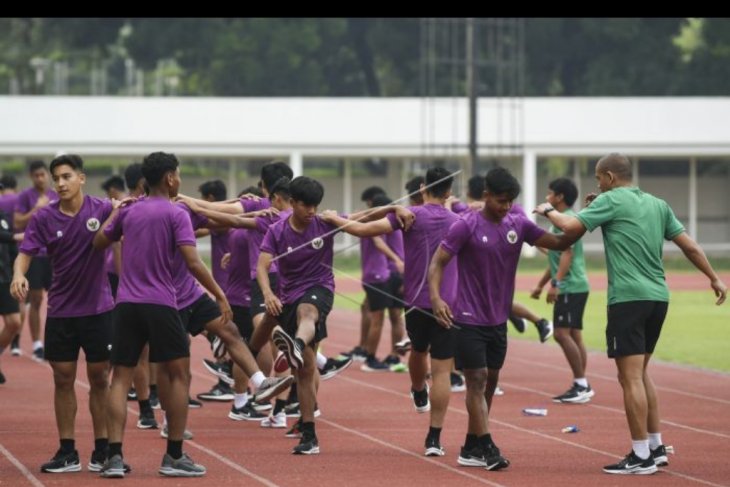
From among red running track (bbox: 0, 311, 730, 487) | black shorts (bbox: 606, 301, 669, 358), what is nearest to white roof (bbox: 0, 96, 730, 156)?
red running track (bbox: 0, 311, 730, 487)

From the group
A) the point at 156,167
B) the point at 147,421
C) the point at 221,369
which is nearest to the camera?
the point at 156,167

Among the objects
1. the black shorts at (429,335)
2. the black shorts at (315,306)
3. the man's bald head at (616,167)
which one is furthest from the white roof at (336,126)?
the man's bald head at (616,167)

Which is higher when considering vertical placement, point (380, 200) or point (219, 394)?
point (380, 200)

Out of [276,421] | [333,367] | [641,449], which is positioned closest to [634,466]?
[641,449]

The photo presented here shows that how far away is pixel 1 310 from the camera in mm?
16125

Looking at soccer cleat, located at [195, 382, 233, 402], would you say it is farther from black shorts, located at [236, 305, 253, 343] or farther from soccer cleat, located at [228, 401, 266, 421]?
soccer cleat, located at [228, 401, 266, 421]

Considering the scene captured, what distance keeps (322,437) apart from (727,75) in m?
56.3

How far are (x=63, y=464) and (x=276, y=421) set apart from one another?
2915 mm

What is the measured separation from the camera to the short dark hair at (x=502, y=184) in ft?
33.6

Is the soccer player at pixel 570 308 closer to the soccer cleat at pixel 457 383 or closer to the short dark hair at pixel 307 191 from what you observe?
the soccer cleat at pixel 457 383

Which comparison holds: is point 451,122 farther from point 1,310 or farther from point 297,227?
point 297,227

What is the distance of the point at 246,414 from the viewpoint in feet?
42.9

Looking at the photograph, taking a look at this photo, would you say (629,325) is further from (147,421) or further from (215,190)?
(215,190)

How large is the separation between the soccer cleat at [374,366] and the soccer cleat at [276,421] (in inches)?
212
